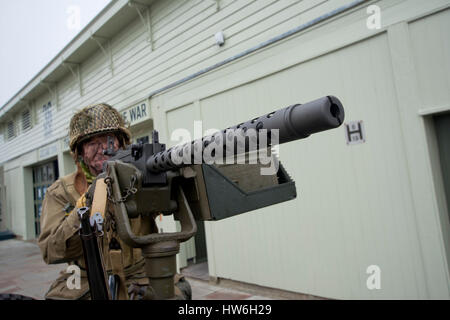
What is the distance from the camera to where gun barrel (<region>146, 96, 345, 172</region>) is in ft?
2.85

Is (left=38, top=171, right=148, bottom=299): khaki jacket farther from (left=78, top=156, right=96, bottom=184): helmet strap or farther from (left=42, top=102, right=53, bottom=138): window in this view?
(left=42, top=102, right=53, bottom=138): window

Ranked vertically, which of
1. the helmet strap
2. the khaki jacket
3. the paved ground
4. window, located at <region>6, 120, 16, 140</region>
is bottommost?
the paved ground

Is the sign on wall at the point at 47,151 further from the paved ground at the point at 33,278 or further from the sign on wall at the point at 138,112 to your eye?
the sign on wall at the point at 138,112

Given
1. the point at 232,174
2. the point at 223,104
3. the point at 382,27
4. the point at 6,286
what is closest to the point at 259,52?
the point at 223,104

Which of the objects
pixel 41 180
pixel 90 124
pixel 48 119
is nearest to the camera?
pixel 90 124

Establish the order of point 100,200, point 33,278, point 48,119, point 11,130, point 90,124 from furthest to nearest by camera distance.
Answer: point 11,130 → point 48,119 → point 33,278 → point 90,124 → point 100,200

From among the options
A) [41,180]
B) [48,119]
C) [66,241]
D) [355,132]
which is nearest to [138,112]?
[355,132]

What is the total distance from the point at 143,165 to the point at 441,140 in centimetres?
297

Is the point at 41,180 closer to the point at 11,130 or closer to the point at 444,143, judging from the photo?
the point at 11,130

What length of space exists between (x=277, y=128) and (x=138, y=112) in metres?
5.93

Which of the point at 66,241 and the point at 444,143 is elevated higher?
the point at 444,143

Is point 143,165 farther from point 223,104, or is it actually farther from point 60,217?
point 223,104

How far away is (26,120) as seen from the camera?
1249 centimetres

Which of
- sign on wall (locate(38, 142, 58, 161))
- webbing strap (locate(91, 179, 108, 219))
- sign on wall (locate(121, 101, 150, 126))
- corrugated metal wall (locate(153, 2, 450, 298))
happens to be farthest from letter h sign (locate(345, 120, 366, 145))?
sign on wall (locate(38, 142, 58, 161))
